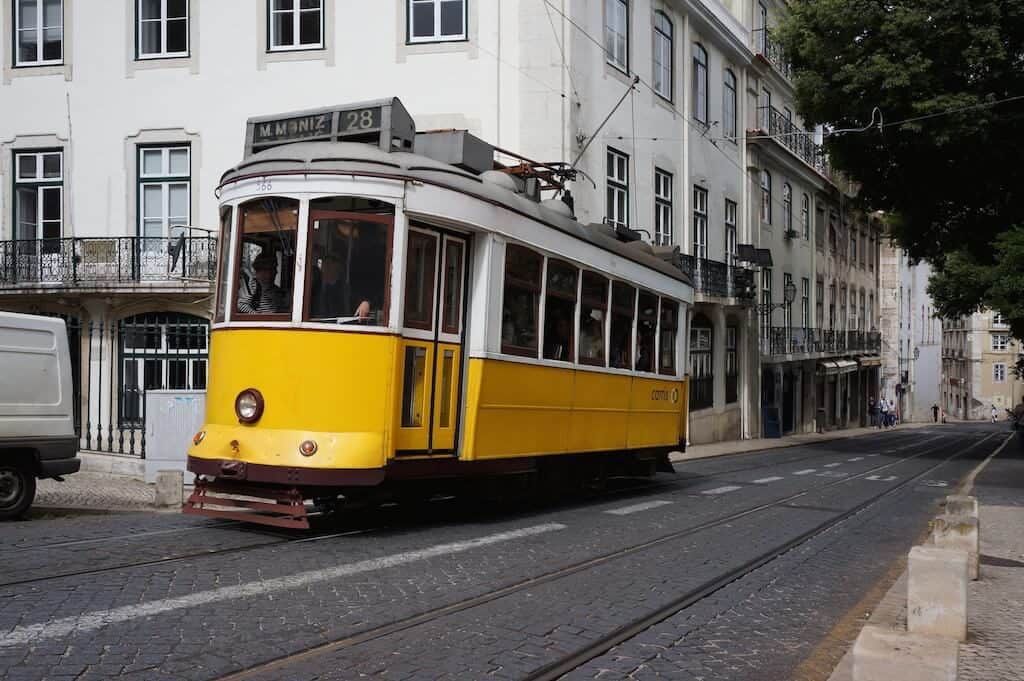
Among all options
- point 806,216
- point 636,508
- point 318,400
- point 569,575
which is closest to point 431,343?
point 318,400

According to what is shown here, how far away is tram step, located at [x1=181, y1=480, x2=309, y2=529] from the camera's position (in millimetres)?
8961

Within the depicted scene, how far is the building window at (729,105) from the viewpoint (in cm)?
3421

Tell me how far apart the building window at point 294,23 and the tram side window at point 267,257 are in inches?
583

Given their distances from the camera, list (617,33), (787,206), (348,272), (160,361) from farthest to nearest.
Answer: (787,206), (617,33), (160,361), (348,272)

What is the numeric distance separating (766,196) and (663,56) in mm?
10720

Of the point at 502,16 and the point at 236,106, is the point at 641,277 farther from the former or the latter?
the point at 236,106

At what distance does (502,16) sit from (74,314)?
36.1ft

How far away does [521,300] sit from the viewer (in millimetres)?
10844

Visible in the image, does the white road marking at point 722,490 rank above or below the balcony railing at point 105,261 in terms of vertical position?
below

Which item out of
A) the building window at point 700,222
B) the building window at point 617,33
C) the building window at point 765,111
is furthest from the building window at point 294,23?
the building window at point 765,111

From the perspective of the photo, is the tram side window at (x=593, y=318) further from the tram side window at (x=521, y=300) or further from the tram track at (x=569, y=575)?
the tram track at (x=569, y=575)

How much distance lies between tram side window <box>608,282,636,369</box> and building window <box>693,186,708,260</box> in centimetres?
1802

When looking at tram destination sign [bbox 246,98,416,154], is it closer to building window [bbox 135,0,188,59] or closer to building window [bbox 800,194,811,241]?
building window [bbox 135,0,188,59]

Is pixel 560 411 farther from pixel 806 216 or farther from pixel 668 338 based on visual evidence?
pixel 806 216
